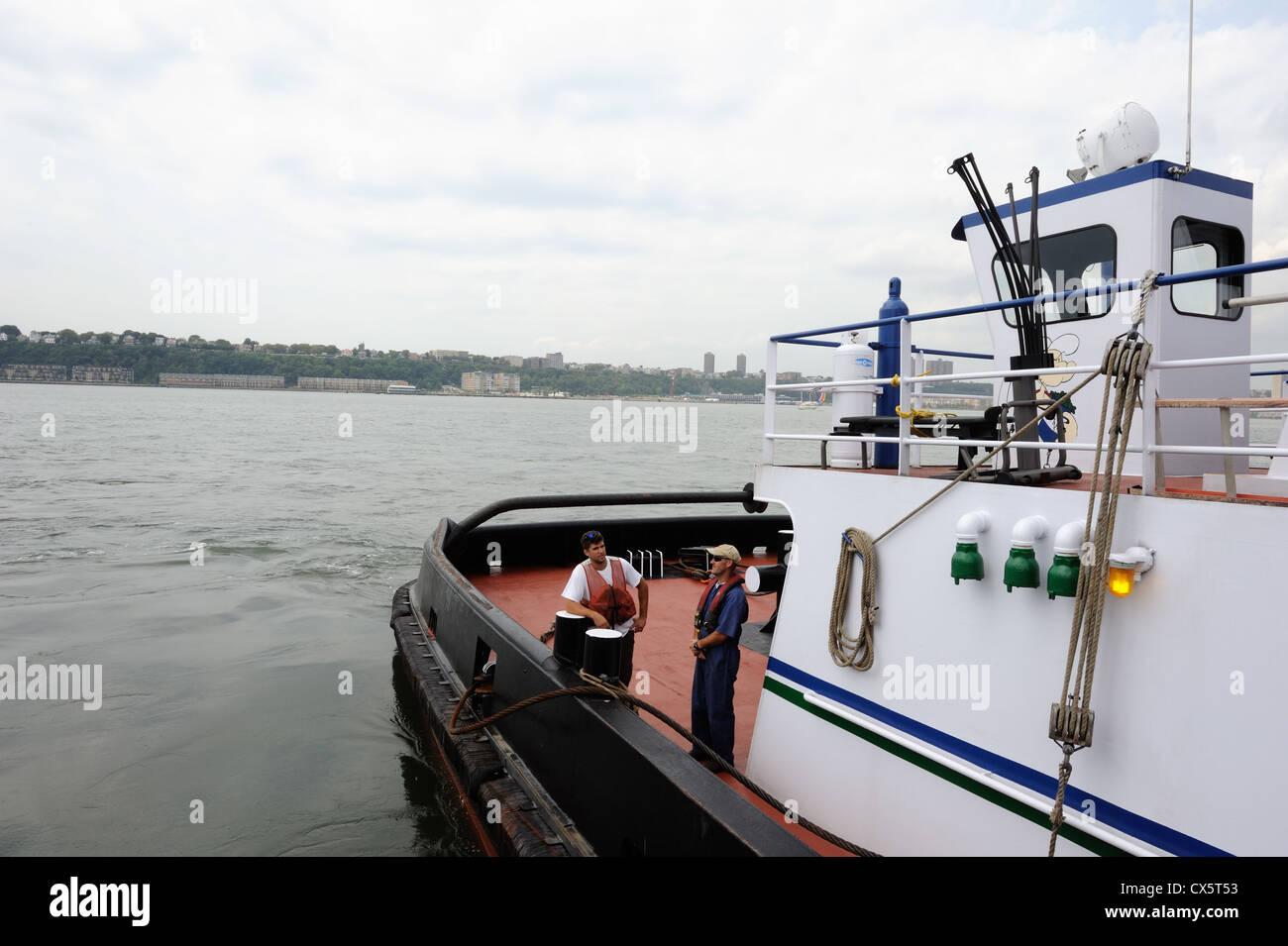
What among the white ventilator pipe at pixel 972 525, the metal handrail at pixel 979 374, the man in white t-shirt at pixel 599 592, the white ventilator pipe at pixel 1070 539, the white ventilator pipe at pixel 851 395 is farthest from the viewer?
the man in white t-shirt at pixel 599 592

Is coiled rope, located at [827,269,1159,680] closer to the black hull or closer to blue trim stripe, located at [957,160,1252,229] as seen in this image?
the black hull

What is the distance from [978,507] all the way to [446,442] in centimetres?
4730

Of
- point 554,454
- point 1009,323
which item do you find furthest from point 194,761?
point 554,454

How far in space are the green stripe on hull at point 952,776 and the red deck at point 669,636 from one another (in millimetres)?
589

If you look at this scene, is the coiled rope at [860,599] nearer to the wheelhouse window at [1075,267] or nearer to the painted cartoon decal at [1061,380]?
the painted cartoon decal at [1061,380]

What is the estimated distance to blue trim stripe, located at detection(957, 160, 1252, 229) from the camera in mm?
5254

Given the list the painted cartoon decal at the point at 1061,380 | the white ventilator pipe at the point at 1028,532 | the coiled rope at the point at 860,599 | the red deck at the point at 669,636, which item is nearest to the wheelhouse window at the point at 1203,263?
the painted cartoon decal at the point at 1061,380

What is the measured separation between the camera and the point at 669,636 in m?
7.68

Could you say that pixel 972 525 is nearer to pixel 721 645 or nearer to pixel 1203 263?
pixel 721 645

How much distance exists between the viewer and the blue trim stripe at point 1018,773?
9.50 feet

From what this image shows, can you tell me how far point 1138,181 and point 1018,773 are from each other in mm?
4004

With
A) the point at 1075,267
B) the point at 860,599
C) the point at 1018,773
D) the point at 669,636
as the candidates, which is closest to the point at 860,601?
the point at 860,599

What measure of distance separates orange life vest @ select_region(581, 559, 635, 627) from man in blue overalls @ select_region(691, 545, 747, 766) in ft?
2.56
